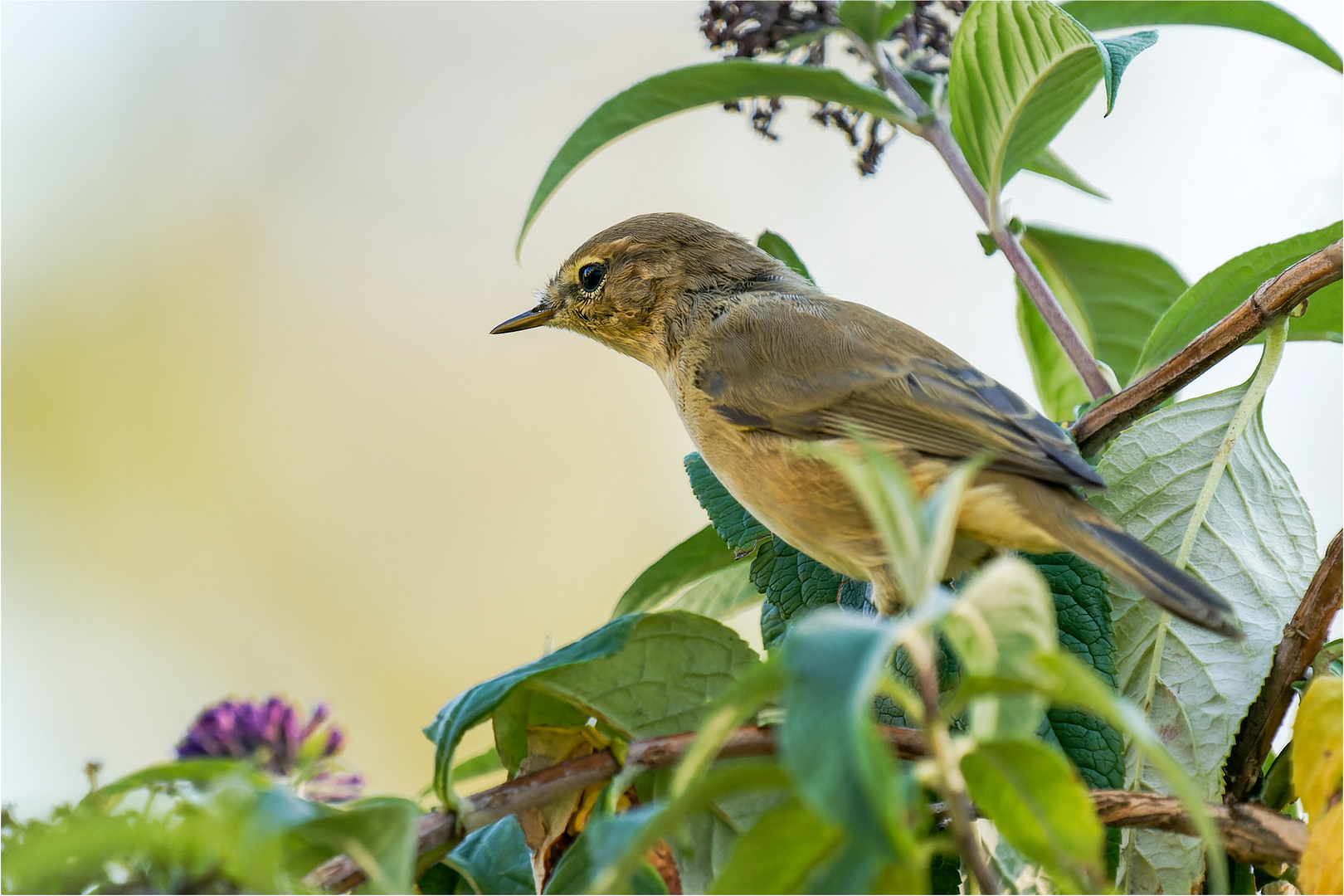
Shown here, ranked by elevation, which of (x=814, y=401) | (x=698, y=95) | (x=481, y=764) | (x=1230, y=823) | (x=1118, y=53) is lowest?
(x=1230, y=823)

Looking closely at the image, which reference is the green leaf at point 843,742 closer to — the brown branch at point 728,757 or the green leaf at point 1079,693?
the green leaf at point 1079,693

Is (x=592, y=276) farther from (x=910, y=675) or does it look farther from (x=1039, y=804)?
(x=1039, y=804)

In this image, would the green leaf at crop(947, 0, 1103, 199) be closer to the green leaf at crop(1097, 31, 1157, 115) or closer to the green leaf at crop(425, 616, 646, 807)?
the green leaf at crop(1097, 31, 1157, 115)

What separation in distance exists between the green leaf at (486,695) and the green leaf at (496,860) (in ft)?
0.48

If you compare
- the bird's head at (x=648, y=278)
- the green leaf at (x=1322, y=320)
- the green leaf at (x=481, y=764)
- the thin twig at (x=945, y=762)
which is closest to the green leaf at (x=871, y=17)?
the bird's head at (x=648, y=278)

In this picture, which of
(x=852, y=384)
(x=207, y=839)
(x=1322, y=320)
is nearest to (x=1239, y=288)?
(x=1322, y=320)

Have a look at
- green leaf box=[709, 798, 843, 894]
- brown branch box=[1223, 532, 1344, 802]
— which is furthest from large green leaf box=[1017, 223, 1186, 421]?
green leaf box=[709, 798, 843, 894]

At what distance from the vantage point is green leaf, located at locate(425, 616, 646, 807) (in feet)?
3.37

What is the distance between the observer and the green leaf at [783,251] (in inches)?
73.4

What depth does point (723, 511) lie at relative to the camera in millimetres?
1814

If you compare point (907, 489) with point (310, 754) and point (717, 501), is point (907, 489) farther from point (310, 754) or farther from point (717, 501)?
point (717, 501)

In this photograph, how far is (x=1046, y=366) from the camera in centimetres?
202

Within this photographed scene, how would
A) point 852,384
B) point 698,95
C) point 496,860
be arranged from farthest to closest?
point 852,384
point 698,95
point 496,860

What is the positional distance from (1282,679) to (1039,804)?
73cm
